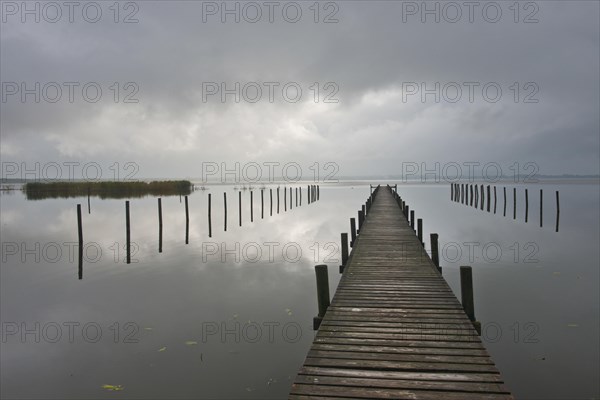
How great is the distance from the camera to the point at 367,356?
4.97 m

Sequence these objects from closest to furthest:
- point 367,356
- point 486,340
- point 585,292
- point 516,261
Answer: point 367,356 → point 486,340 → point 585,292 → point 516,261

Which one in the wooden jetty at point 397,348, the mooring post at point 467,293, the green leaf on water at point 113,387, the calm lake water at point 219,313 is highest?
the mooring post at point 467,293

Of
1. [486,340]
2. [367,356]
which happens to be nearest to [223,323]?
[367,356]

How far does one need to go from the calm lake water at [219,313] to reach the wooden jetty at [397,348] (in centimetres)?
148

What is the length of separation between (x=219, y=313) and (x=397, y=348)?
18.5 ft

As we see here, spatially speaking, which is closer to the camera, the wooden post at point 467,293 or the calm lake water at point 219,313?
the calm lake water at point 219,313

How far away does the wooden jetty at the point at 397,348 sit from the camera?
4211mm

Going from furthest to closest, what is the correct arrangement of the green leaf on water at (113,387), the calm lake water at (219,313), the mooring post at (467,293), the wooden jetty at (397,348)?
the mooring post at (467,293) → the calm lake water at (219,313) → the green leaf on water at (113,387) → the wooden jetty at (397,348)

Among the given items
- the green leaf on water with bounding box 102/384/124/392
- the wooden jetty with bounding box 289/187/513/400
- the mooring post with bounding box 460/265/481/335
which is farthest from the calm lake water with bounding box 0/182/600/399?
the wooden jetty with bounding box 289/187/513/400

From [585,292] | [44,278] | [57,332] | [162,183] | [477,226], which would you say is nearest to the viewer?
[57,332]

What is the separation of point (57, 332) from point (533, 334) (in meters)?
10.1

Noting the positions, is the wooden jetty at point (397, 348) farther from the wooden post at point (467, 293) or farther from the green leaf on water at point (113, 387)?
the green leaf on water at point (113, 387)

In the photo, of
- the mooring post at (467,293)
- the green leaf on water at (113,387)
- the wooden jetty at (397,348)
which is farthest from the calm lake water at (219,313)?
the wooden jetty at (397,348)

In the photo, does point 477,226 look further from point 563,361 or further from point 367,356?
point 367,356
